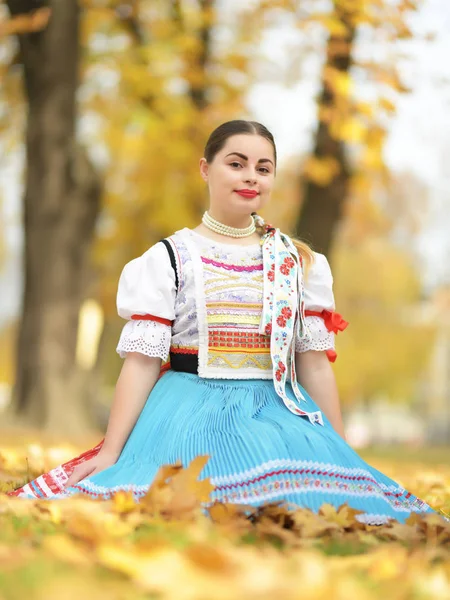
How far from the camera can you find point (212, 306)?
3277 millimetres

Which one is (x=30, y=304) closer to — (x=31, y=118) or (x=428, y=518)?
(x=31, y=118)

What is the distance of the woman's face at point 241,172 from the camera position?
3385 millimetres

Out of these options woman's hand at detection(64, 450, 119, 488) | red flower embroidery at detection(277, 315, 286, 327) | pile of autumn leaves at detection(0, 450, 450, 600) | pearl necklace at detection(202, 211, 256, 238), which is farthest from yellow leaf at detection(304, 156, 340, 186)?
pile of autumn leaves at detection(0, 450, 450, 600)

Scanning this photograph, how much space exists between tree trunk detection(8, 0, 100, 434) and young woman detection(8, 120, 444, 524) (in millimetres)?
5348

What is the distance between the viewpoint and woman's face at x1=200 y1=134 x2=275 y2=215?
3.38m

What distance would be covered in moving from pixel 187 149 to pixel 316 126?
5.85 feet

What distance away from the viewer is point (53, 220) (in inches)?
345

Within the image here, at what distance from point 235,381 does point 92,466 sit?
0.59 meters

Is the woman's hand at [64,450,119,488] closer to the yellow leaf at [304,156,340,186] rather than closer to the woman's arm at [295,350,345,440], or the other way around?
the woman's arm at [295,350,345,440]

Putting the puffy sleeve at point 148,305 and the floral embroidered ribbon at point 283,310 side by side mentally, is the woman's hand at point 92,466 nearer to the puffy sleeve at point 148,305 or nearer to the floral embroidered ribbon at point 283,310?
the puffy sleeve at point 148,305

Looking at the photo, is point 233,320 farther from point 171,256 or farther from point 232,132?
point 232,132

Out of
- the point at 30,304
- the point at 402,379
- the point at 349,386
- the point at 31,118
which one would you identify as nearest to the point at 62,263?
the point at 30,304

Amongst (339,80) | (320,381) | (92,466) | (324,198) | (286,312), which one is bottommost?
(92,466)

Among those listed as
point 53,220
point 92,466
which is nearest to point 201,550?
point 92,466
